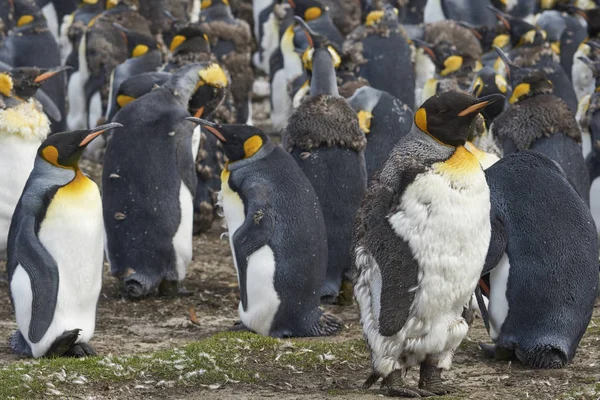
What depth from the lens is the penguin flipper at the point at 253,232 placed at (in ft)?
20.3

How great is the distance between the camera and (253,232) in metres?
6.20

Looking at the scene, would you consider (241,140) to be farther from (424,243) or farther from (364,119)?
(424,243)

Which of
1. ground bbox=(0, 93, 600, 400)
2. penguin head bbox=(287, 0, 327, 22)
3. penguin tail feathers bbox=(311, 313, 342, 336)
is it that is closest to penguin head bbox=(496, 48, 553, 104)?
ground bbox=(0, 93, 600, 400)

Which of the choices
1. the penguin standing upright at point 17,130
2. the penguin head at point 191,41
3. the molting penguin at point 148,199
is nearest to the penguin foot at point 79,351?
the molting penguin at point 148,199

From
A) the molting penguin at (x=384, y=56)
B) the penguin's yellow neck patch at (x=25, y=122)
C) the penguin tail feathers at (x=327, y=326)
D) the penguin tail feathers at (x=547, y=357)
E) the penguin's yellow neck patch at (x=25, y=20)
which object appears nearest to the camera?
the penguin tail feathers at (x=547, y=357)

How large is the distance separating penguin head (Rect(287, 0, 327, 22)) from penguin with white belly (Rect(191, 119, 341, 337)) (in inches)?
253

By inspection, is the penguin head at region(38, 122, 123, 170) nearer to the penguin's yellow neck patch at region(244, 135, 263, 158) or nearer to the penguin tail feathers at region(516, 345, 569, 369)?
the penguin's yellow neck patch at region(244, 135, 263, 158)

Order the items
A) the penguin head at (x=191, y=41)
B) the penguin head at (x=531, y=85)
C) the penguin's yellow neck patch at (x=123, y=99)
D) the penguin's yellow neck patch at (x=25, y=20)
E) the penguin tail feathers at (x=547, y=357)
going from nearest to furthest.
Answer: the penguin tail feathers at (x=547, y=357), the penguin head at (x=531, y=85), the penguin's yellow neck patch at (x=123, y=99), the penguin head at (x=191, y=41), the penguin's yellow neck patch at (x=25, y=20)

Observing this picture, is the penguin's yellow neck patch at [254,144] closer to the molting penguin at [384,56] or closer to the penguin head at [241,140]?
the penguin head at [241,140]

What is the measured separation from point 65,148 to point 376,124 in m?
3.00

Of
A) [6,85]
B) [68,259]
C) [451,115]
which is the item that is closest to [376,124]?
[6,85]

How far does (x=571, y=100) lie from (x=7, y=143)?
593cm

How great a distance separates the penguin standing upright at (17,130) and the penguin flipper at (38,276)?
1622 millimetres

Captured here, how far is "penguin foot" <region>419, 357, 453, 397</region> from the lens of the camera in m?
4.82
